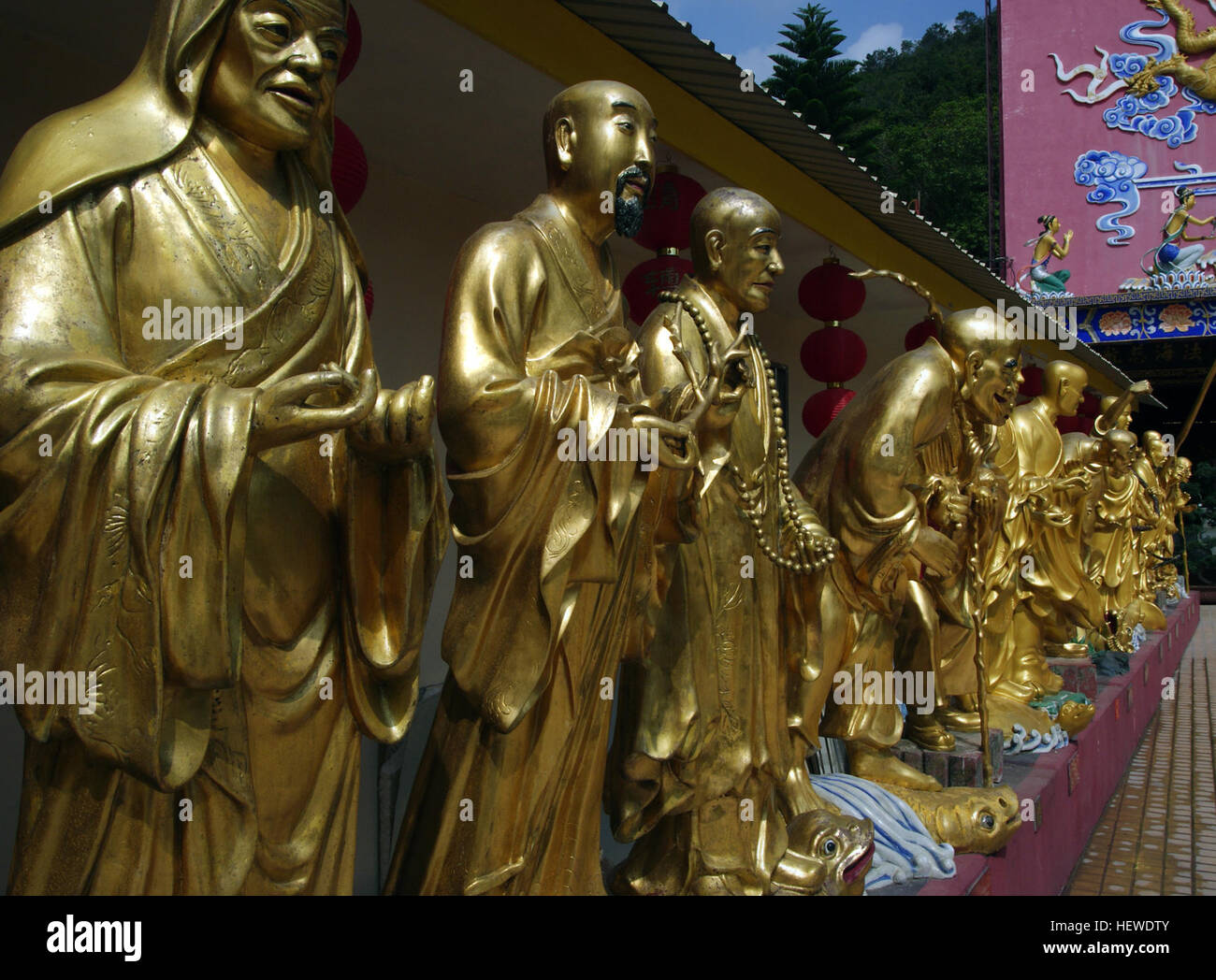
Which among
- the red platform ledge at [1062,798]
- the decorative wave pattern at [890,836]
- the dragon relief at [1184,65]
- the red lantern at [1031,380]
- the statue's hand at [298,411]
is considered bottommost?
the red platform ledge at [1062,798]

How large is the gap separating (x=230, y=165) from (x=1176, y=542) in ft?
71.7

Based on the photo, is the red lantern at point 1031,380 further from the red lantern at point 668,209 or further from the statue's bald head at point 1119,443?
the red lantern at point 668,209

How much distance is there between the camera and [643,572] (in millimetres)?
2305

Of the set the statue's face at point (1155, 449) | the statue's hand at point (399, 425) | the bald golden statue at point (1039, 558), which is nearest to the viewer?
the statue's hand at point (399, 425)

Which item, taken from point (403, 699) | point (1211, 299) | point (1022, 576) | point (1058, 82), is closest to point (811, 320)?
point (1022, 576)

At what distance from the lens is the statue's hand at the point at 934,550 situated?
11.6 ft

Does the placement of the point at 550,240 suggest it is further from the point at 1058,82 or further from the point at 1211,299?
the point at 1058,82

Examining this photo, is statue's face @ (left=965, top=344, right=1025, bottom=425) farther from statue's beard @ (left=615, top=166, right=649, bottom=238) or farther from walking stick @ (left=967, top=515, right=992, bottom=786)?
statue's beard @ (left=615, top=166, right=649, bottom=238)

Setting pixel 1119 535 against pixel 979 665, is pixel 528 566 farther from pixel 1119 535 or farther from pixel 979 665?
pixel 1119 535

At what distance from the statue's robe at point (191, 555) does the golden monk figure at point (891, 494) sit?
1716 millimetres

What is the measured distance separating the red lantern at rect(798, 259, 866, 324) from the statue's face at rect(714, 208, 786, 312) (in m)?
2.23

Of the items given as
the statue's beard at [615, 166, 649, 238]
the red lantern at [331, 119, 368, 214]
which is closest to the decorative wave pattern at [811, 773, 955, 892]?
the statue's beard at [615, 166, 649, 238]

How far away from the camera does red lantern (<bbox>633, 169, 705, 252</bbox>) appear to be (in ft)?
11.6

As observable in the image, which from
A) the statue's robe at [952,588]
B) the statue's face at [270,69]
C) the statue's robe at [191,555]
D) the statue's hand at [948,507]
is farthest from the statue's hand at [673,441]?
the statue's hand at [948,507]
